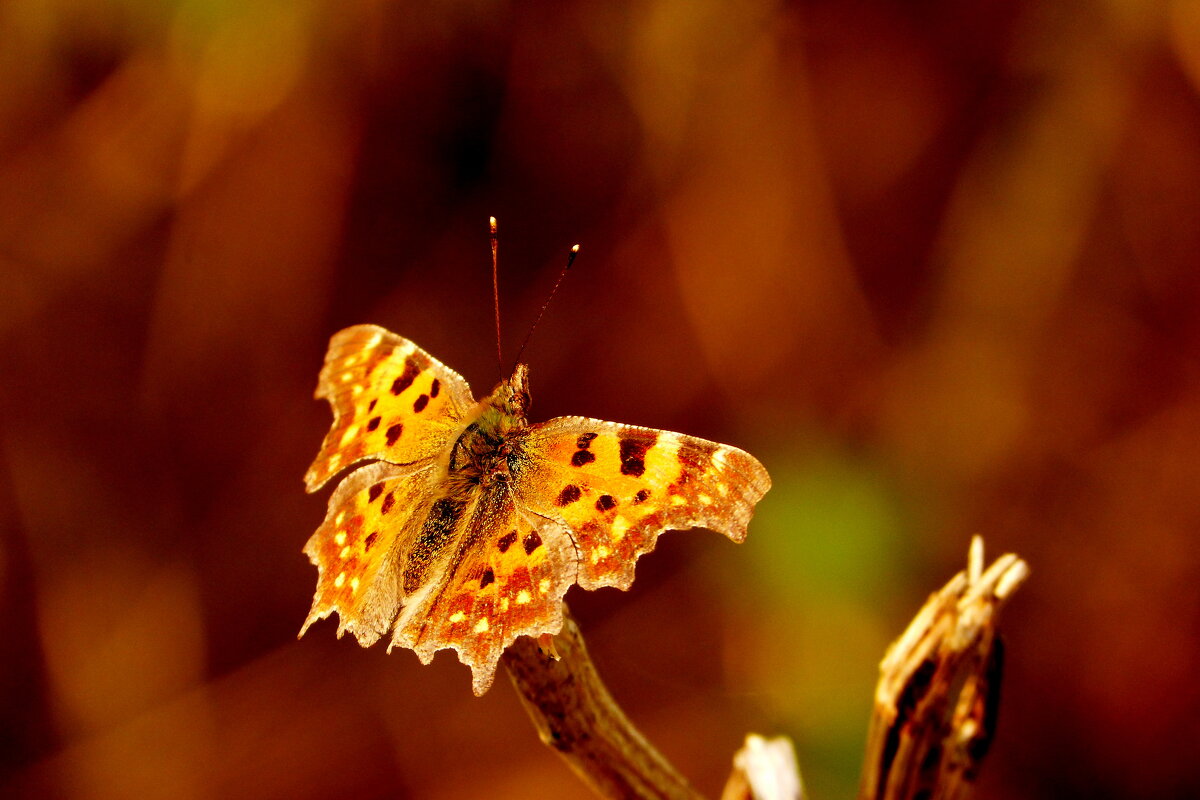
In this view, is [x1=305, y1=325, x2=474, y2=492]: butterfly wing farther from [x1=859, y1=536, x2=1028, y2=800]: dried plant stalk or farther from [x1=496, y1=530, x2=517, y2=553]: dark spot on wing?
[x1=859, y1=536, x2=1028, y2=800]: dried plant stalk

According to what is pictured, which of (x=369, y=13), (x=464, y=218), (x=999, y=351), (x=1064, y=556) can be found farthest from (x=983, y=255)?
(x=369, y=13)

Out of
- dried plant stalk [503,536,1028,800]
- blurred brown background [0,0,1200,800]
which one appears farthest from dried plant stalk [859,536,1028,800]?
blurred brown background [0,0,1200,800]

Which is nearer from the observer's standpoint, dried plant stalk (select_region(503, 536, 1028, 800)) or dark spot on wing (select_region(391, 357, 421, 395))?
dried plant stalk (select_region(503, 536, 1028, 800))

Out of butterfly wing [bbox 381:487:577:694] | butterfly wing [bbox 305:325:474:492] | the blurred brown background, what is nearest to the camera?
butterfly wing [bbox 381:487:577:694]

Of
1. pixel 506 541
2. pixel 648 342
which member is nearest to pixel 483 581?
pixel 506 541

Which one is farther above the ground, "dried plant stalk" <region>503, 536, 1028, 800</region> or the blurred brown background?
the blurred brown background

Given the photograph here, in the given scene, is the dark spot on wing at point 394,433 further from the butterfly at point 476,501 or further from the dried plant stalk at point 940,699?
the dried plant stalk at point 940,699

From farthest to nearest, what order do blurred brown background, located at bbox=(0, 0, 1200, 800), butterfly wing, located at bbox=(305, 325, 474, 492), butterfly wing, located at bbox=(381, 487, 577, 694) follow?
1. blurred brown background, located at bbox=(0, 0, 1200, 800)
2. butterfly wing, located at bbox=(305, 325, 474, 492)
3. butterfly wing, located at bbox=(381, 487, 577, 694)

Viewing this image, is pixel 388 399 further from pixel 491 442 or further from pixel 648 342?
pixel 648 342
